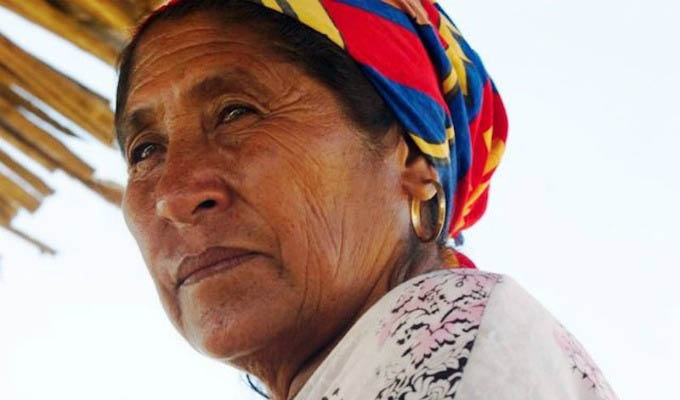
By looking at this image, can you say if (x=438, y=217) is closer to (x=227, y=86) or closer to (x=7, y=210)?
(x=227, y=86)

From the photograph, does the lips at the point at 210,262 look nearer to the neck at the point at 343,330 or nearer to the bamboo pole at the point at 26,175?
the neck at the point at 343,330

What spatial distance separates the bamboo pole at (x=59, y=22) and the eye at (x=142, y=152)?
531 mm

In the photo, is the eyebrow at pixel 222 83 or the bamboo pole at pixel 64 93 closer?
the eyebrow at pixel 222 83

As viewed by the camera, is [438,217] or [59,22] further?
[59,22]

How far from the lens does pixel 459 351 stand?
57.8 inches

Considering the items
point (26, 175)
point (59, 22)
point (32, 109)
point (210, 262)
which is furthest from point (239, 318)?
point (26, 175)

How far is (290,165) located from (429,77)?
30 cm

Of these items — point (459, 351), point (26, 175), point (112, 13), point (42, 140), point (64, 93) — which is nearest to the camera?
point (459, 351)

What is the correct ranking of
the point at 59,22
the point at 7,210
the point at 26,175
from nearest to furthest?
the point at 59,22 → the point at 26,175 → the point at 7,210

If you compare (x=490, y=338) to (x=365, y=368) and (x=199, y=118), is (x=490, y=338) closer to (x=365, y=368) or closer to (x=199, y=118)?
(x=365, y=368)

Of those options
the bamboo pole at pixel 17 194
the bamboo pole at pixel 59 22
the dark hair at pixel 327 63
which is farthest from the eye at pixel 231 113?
the bamboo pole at pixel 17 194

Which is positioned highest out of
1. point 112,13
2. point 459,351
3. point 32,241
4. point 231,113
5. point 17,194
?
point 459,351

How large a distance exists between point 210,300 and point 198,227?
117 millimetres

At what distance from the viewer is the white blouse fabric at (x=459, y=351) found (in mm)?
1431
